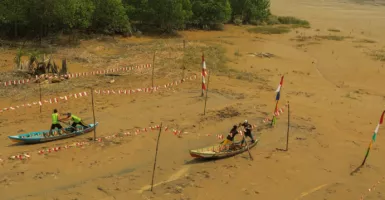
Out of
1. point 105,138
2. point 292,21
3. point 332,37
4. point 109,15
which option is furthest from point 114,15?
point 292,21

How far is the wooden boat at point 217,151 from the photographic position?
1246 centimetres

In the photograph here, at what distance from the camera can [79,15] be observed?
2830 centimetres

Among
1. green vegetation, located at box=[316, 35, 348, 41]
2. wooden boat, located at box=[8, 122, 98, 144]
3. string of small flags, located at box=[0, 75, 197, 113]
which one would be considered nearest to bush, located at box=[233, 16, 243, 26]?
green vegetation, located at box=[316, 35, 348, 41]

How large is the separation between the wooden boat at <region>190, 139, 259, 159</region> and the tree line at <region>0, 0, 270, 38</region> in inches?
725

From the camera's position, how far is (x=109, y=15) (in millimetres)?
30844

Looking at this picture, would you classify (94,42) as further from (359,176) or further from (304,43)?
(359,176)

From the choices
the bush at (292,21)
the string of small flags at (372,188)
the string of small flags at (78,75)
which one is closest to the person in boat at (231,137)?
the string of small flags at (372,188)

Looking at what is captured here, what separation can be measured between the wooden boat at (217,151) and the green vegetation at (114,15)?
1842cm

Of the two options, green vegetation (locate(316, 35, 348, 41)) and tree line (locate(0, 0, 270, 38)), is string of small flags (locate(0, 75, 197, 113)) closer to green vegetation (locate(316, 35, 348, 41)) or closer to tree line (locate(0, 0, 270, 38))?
tree line (locate(0, 0, 270, 38))

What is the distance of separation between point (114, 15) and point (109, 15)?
45cm

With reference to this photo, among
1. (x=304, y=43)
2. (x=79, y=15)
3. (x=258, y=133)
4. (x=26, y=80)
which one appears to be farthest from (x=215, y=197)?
(x=304, y=43)

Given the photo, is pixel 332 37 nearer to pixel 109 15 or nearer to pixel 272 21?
pixel 272 21

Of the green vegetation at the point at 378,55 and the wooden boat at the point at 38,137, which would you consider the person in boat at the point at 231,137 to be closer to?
the wooden boat at the point at 38,137

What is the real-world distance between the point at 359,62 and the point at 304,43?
692 centimetres
